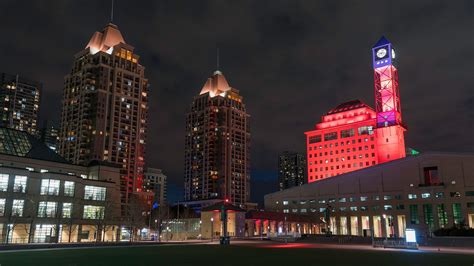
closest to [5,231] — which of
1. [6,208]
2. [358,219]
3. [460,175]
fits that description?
[6,208]

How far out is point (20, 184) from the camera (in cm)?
8188

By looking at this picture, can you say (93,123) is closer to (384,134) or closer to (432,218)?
(384,134)

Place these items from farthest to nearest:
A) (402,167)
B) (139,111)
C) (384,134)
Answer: (139,111) → (384,134) → (402,167)

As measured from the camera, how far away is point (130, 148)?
182m

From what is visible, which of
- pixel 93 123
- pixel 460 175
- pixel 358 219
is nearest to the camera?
pixel 460 175

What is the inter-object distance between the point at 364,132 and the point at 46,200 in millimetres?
122895

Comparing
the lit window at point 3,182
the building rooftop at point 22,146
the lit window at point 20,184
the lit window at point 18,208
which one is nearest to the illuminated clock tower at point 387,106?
the building rooftop at point 22,146

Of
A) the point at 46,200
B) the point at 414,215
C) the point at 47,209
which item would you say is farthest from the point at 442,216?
the point at 46,200

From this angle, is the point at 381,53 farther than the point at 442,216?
Yes

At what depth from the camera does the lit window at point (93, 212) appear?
95688 millimetres

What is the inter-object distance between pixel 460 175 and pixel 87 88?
143 meters

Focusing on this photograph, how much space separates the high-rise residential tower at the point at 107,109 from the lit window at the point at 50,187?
277ft

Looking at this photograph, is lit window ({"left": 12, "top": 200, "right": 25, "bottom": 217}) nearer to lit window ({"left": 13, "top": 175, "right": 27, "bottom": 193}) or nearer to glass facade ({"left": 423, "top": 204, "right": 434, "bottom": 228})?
lit window ({"left": 13, "top": 175, "right": 27, "bottom": 193})

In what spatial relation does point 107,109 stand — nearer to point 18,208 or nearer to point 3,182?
point 18,208
